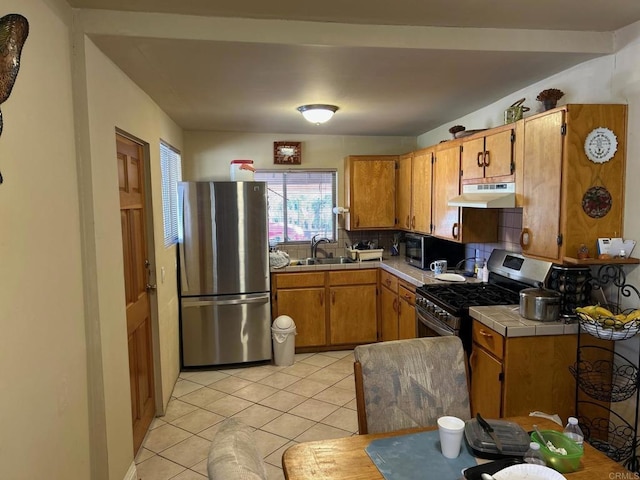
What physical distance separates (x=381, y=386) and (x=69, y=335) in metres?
1.28

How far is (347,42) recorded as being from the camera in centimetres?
205

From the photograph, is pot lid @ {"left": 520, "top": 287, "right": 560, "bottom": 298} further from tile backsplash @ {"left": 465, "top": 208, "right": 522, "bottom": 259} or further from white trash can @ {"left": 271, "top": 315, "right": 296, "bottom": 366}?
white trash can @ {"left": 271, "top": 315, "right": 296, "bottom": 366}

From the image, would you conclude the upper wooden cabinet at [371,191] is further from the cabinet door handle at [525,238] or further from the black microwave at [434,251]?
the cabinet door handle at [525,238]

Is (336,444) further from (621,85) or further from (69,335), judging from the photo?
(621,85)

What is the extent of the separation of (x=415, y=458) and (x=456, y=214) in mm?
2375

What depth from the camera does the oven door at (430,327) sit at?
279 centimetres

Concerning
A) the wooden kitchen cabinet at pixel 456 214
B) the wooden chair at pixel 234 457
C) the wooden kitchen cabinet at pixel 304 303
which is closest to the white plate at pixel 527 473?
the wooden chair at pixel 234 457

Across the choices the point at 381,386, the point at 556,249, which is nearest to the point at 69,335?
the point at 381,386

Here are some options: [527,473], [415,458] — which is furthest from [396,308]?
[527,473]

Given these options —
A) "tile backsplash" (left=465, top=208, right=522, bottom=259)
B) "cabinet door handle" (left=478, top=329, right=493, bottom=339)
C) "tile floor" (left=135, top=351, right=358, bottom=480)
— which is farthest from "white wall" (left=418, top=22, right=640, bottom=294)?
"tile floor" (left=135, top=351, right=358, bottom=480)

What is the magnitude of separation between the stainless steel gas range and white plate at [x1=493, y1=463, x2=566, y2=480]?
1506 mm

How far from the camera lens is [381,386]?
1.66m

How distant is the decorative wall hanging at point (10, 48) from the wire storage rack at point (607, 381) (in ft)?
8.23

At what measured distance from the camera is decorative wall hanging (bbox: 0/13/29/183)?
4.12 ft
